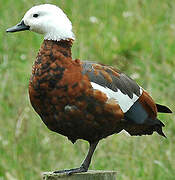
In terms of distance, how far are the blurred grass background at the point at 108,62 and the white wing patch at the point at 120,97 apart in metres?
1.26

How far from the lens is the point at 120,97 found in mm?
3607

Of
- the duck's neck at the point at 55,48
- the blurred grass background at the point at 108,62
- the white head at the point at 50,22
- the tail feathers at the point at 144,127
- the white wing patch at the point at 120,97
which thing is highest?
the white head at the point at 50,22

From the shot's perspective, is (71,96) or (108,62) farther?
(108,62)

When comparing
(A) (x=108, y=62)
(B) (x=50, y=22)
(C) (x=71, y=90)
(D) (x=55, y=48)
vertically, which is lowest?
(A) (x=108, y=62)

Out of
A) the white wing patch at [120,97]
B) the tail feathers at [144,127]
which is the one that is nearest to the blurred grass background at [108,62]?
the tail feathers at [144,127]

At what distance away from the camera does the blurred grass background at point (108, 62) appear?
5.08 meters

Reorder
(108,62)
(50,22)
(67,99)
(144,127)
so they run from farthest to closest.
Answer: (108,62) < (144,127) < (50,22) < (67,99)

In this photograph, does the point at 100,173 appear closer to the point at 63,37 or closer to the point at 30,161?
the point at 63,37

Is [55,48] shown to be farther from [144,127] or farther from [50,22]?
[144,127]

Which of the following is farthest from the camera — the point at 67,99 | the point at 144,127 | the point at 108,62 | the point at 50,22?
the point at 108,62

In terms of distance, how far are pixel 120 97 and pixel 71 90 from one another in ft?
1.04

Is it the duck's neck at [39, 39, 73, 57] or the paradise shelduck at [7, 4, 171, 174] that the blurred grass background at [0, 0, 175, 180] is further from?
the duck's neck at [39, 39, 73, 57]

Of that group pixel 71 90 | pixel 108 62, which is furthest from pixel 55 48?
pixel 108 62

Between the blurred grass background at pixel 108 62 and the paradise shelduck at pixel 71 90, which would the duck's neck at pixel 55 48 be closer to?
the paradise shelduck at pixel 71 90
